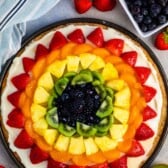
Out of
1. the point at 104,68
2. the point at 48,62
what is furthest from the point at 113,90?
the point at 48,62

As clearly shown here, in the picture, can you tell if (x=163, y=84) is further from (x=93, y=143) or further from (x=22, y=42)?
(x=22, y=42)

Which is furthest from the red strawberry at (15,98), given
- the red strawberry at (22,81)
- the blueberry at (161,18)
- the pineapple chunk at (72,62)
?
the blueberry at (161,18)

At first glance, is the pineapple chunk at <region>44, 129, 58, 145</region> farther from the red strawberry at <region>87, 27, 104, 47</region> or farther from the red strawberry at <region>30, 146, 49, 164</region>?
the red strawberry at <region>87, 27, 104, 47</region>

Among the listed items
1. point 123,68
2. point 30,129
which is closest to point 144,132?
point 123,68

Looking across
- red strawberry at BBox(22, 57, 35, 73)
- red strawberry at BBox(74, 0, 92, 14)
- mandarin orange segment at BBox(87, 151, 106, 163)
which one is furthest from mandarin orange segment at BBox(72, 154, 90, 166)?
red strawberry at BBox(74, 0, 92, 14)

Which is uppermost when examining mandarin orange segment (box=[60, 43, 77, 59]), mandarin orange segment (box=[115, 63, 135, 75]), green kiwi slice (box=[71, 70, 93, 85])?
mandarin orange segment (box=[60, 43, 77, 59])

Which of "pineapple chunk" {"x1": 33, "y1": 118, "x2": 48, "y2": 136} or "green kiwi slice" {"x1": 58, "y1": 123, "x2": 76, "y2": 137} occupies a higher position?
"pineapple chunk" {"x1": 33, "y1": 118, "x2": 48, "y2": 136}
